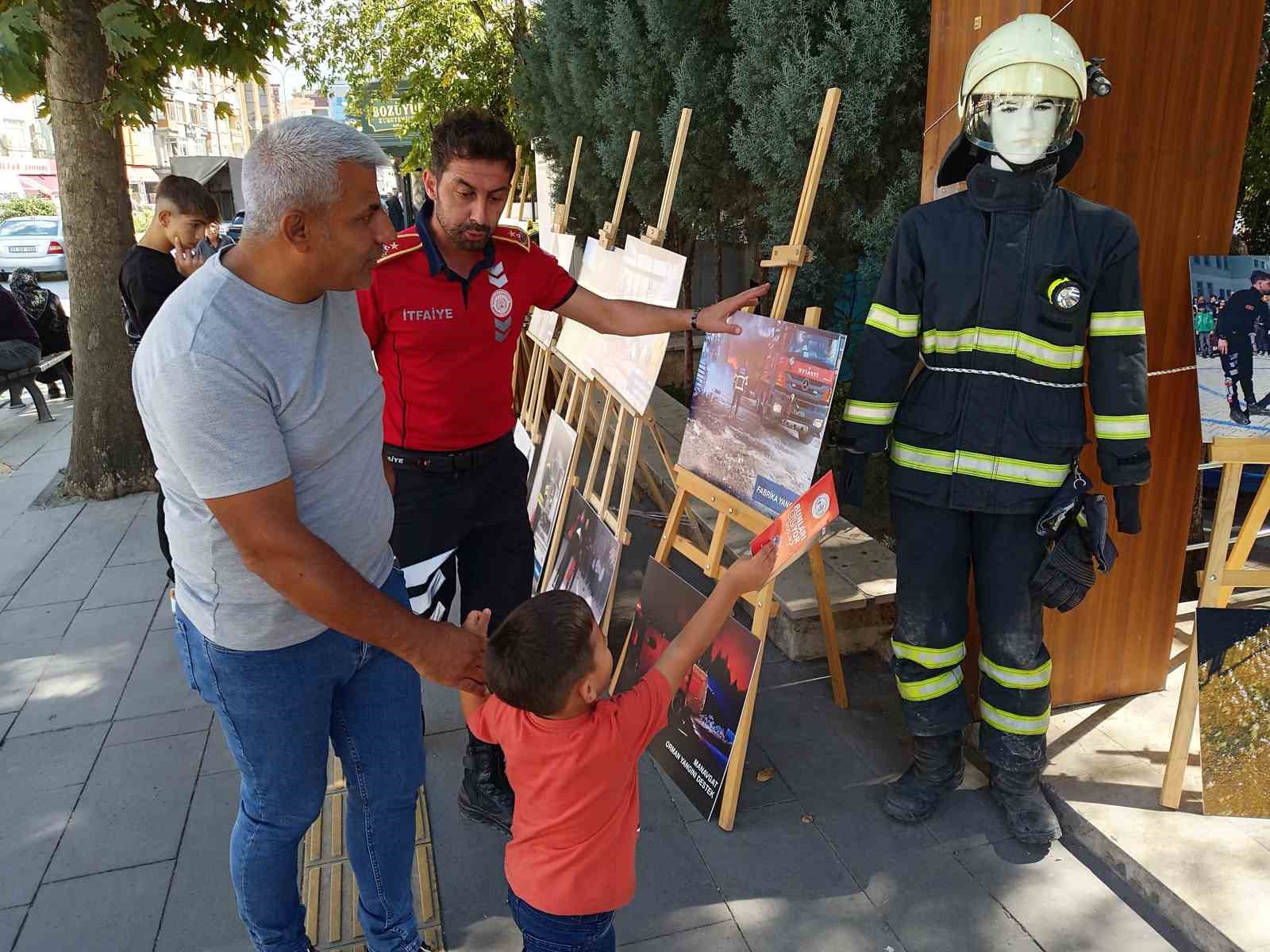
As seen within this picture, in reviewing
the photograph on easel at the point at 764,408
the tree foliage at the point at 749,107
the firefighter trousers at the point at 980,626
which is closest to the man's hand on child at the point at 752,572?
the photograph on easel at the point at 764,408

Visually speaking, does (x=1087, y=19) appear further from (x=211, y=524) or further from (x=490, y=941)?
(x=490, y=941)

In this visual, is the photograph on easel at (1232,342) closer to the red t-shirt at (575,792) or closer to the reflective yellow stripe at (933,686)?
the reflective yellow stripe at (933,686)

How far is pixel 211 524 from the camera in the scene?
1.76m

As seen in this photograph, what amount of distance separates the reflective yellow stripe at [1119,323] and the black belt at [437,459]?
5.90 feet

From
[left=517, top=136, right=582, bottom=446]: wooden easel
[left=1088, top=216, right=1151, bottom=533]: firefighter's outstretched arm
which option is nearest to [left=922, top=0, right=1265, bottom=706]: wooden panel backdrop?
[left=1088, top=216, right=1151, bottom=533]: firefighter's outstretched arm

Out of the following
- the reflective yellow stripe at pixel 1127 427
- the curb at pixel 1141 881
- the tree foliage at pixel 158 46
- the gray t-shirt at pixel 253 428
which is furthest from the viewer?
the tree foliage at pixel 158 46

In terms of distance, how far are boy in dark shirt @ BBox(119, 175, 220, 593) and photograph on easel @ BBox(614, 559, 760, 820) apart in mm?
2089

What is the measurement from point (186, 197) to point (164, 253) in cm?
→ 26

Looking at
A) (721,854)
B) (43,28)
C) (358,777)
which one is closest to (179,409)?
(358,777)

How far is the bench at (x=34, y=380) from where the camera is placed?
801 centimetres

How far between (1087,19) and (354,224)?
2223 millimetres

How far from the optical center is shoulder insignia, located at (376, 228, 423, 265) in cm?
271

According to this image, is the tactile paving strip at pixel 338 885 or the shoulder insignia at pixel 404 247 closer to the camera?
the tactile paving strip at pixel 338 885

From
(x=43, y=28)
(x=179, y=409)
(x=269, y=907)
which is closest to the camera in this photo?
(x=179, y=409)
